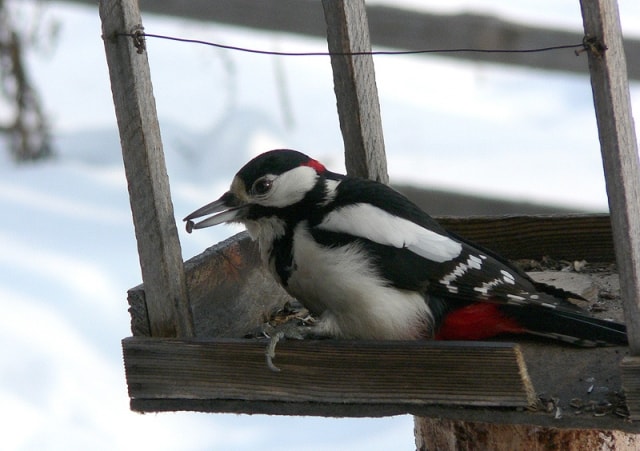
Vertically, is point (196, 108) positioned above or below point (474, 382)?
above

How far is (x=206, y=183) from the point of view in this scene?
22.7 ft

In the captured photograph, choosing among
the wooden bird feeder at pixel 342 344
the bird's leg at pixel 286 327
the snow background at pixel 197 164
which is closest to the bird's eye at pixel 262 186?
the wooden bird feeder at pixel 342 344

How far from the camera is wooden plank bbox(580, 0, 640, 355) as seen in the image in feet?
7.18

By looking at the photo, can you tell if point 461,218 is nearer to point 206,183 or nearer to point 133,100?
point 133,100

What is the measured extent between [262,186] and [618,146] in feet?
2.95

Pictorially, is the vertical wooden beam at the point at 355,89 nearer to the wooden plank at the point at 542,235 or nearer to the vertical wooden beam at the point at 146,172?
the wooden plank at the point at 542,235

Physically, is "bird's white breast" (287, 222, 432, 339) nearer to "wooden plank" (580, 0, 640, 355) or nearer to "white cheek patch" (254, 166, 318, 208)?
"white cheek patch" (254, 166, 318, 208)

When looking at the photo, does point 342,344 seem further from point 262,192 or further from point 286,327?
point 262,192

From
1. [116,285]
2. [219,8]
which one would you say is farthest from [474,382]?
[219,8]

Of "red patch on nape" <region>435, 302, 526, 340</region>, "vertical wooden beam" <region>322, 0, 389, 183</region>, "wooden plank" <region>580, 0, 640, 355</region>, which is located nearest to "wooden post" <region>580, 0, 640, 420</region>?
"wooden plank" <region>580, 0, 640, 355</region>

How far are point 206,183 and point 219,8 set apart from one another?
1.21m

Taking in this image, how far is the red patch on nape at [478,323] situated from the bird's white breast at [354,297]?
60 millimetres

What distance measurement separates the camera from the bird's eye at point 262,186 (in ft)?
9.03

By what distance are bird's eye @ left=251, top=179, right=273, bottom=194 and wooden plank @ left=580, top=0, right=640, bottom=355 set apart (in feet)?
2.78
